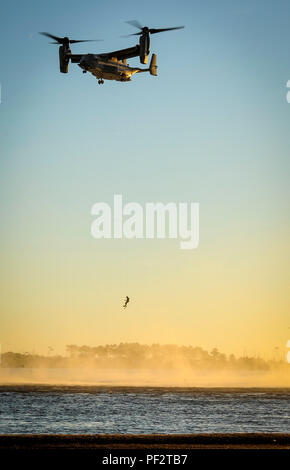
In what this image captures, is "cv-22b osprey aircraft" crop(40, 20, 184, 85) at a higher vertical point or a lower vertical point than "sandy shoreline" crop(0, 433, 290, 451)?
higher

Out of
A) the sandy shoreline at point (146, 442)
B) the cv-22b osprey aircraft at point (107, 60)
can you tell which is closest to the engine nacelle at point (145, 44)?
the cv-22b osprey aircraft at point (107, 60)

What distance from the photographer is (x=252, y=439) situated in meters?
38.2

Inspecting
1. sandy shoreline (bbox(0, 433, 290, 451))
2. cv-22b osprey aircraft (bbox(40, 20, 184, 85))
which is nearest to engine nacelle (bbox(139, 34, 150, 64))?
cv-22b osprey aircraft (bbox(40, 20, 184, 85))

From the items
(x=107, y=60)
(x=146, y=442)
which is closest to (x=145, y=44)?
(x=107, y=60)

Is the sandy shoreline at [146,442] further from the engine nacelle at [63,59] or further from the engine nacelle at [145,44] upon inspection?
the engine nacelle at [63,59]

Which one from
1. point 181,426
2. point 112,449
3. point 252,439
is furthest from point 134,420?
point 112,449

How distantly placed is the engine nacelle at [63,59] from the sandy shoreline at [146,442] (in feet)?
142

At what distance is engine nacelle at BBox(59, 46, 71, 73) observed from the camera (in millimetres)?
73062

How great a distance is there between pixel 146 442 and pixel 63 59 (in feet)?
150

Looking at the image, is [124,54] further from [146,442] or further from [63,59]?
[146,442]

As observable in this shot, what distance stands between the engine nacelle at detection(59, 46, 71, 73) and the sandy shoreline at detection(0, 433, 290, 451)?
4316 centimetres

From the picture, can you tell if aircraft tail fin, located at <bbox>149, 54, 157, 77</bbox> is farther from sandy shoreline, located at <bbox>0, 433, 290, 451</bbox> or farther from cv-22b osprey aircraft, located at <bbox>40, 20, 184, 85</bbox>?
sandy shoreline, located at <bbox>0, 433, 290, 451</bbox>
